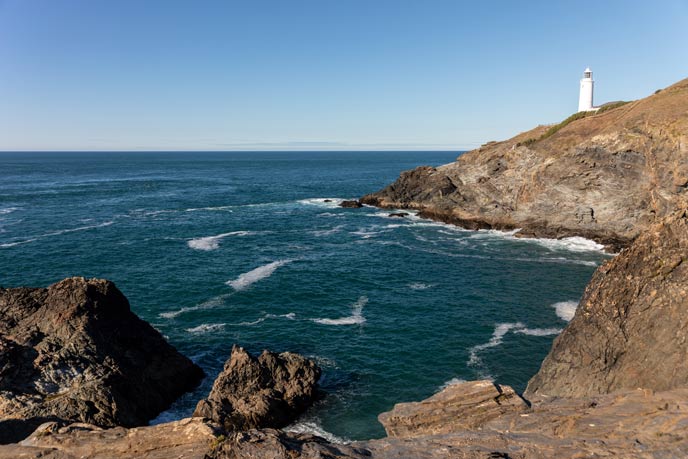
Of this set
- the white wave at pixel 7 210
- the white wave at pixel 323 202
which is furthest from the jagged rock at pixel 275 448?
the white wave at pixel 7 210

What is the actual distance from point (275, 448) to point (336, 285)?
41067 mm

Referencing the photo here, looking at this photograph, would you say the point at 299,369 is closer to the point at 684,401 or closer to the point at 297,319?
the point at 297,319

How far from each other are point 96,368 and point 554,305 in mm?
42826

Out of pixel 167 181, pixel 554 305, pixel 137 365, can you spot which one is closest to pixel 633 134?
pixel 554 305

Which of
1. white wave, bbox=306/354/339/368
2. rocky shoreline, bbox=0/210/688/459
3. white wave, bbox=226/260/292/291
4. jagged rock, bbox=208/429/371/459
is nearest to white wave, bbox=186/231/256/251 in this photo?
white wave, bbox=226/260/292/291

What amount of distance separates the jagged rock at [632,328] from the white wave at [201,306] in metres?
32.6

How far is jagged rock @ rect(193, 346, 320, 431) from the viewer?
97.9 feet

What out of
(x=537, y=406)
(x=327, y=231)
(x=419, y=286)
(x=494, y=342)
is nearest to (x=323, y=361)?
(x=494, y=342)

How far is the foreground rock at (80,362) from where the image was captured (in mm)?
28875

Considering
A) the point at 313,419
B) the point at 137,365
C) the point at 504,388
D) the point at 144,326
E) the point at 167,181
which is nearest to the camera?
the point at 504,388

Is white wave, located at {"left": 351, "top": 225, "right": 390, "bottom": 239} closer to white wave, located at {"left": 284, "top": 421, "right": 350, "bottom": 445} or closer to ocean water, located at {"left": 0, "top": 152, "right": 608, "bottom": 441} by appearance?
ocean water, located at {"left": 0, "top": 152, "right": 608, "bottom": 441}

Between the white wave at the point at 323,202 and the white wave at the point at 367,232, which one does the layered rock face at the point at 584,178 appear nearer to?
the white wave at the point at 367,232

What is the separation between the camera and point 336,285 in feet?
189

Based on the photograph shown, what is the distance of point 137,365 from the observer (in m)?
34.4
